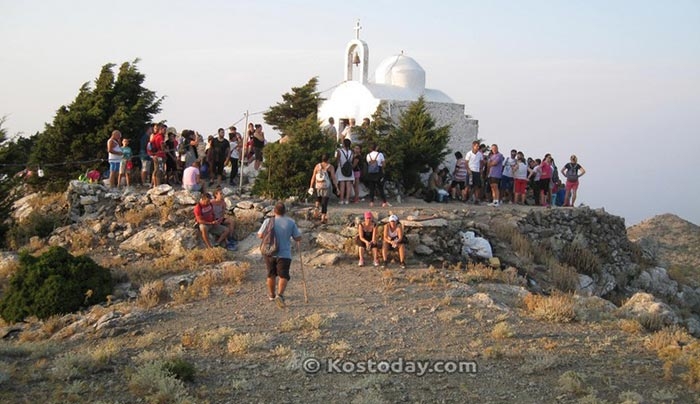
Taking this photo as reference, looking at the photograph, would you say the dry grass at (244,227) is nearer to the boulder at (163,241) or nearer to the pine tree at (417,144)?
the boulder at (163,241)

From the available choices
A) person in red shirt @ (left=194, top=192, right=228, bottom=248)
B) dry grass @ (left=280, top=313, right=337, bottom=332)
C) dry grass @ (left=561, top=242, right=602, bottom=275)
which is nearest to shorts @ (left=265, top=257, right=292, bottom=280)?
dry grass @ (left=280, top=313, right=337, bottom=332)

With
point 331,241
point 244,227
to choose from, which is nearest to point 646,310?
point 331,241

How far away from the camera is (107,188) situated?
16562 millimetres

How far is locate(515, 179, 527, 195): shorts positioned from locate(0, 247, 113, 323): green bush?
460 inches

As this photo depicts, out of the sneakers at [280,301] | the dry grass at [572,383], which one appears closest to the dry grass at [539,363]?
the dry grass at [572,383]

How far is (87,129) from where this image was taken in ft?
61.8

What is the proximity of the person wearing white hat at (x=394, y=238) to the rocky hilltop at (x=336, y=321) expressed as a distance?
0.27 metres

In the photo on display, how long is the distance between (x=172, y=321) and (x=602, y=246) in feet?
42.7

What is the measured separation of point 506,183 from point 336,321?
1069 centimetres

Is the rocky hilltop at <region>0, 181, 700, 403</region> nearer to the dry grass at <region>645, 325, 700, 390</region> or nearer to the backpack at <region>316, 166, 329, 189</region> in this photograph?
the dry grass at <region>645, 325, 700, 390</region>

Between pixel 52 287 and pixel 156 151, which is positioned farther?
pixel 156 151

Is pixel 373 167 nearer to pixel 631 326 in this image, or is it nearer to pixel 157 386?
pixel 631 326

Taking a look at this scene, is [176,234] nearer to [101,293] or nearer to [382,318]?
[101,293]

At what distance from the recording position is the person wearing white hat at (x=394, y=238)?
12.3 m
